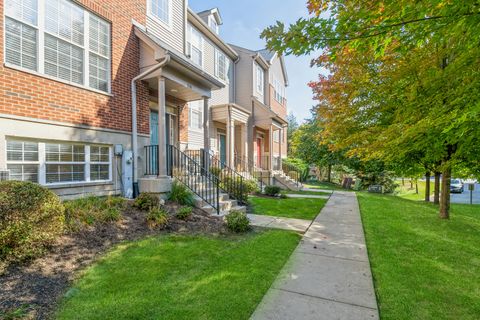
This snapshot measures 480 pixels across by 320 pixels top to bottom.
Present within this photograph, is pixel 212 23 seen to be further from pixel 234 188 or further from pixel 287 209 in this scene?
pixel 287 209

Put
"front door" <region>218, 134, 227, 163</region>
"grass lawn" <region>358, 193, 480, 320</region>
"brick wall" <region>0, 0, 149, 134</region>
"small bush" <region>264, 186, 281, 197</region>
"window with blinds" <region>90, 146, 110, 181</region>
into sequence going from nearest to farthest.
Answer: "grass lawn" <region>358, 193, 480, 320</region>
"brick wall" <region>0, 0, 149, 134</region>
"window with blinds" <region>90, 146, 110, 181</region>
"small bush" <region>264, 186, 281, 197</region>
"front door" <region>218, 134, 227, 163</region>

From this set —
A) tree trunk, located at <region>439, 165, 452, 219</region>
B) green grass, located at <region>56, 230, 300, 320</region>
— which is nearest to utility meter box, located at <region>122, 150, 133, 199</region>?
green grass, located at <region>56, 230, 300, 320</region>

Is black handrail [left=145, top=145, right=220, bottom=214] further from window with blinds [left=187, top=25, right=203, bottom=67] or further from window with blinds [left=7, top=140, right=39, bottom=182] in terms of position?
window with blinds [left=187, top=25, right=203, bottom=67]

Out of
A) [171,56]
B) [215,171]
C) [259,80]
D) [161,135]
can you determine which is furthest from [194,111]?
[259,80]

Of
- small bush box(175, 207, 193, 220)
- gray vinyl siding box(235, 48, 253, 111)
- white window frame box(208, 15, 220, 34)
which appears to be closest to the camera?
small bush box(175, 207, 193, 220)

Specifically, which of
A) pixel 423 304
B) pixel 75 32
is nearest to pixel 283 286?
pixel 423 304

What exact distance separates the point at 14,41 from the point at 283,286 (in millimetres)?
6806

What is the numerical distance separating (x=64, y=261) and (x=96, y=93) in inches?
176

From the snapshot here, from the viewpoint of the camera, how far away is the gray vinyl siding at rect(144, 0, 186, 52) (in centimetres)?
885

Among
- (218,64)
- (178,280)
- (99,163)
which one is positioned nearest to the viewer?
(178,280)

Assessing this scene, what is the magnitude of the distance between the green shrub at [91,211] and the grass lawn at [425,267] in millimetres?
5115

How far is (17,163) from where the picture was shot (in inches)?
206

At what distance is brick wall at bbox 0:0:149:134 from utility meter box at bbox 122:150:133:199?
82 centimetres

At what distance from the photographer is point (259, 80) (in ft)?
57.4
